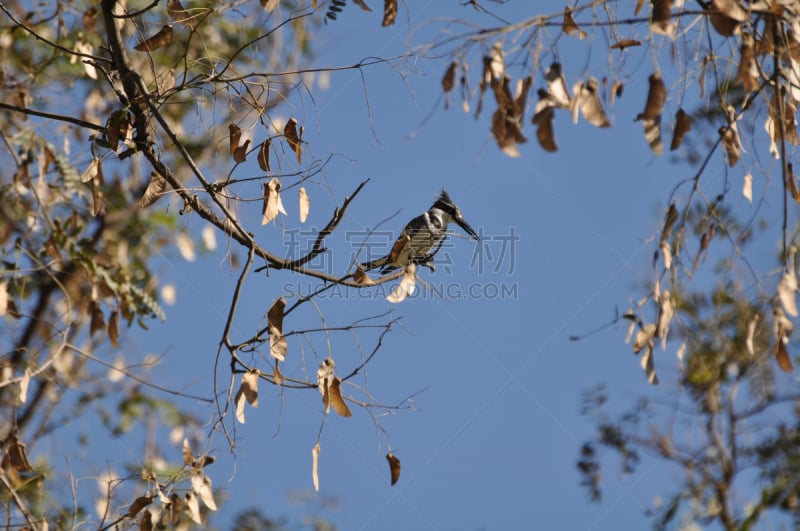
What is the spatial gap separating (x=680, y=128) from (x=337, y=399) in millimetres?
1379

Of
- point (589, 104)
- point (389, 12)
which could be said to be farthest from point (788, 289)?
point (389, 12)

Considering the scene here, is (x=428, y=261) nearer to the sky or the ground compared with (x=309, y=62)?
nearer to the ground

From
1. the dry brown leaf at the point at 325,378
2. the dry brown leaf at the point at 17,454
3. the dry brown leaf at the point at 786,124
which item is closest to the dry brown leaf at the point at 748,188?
the dry brown leaf at the point at 786,124

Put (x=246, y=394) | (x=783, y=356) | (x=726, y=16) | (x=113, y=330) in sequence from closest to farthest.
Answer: (x=726, y=16) → (x=783, y=356) → (x=246, y=394) → (x=113, y=330)

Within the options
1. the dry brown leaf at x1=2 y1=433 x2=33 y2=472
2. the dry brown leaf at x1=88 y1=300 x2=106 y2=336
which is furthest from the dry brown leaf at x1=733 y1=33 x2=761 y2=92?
the dry brown leaf at x1=88 y1=300 x2=106 y2=336

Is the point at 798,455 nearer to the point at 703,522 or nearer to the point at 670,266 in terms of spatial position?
the point at 703,522

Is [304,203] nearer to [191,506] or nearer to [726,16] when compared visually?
[191,506]

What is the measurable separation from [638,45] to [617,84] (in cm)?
15

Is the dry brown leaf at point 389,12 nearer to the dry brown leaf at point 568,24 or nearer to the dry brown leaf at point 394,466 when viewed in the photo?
the dry brown leaf at point 568,24

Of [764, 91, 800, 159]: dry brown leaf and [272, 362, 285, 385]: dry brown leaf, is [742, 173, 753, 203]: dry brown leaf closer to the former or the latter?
[764, 91, 800, 159]: dry brown leaf

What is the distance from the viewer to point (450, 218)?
630 cm

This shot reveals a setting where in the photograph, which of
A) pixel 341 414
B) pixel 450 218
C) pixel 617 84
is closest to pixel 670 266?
pixel 617 84

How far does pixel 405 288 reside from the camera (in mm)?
2877

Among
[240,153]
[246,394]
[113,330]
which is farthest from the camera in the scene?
[113,330]
